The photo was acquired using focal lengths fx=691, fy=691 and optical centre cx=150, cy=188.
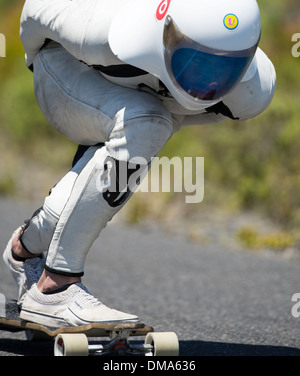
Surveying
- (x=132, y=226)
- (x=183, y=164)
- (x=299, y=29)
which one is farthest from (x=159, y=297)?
(x=299, y=29)

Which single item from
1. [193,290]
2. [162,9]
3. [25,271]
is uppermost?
[162,9]

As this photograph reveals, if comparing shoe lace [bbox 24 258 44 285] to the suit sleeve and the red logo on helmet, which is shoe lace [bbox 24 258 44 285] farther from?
the red logo on helmet

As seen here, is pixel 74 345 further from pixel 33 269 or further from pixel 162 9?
pixel 162 9

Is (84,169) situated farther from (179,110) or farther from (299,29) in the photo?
(299,29)

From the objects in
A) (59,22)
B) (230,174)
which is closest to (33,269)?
(59,22)

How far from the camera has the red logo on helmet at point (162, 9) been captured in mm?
2568

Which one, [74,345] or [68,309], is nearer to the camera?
[74,345]

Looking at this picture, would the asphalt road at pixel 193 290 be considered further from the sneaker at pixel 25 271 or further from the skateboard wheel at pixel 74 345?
the skateboard wheel at pixel 74 345

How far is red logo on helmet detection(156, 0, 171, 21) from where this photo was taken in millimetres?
2568

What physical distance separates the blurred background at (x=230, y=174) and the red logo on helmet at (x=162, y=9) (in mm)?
4815

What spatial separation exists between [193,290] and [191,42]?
289cm

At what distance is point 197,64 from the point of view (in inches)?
99.9

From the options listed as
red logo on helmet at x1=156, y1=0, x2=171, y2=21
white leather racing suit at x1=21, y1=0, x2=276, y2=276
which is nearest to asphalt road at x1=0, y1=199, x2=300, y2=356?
white leather racing suit at x1=21, y1=0, x2=276, y2=276
